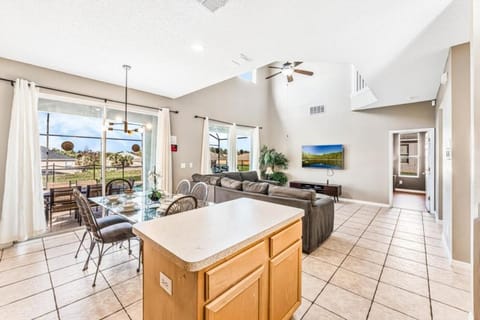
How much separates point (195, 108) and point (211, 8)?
3.62 metres

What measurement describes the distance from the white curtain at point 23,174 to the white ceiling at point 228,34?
666mm

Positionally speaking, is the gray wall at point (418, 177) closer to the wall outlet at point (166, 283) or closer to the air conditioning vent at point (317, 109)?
the air conditioning vent at point (317, 109)

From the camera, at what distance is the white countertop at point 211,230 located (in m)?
0.95

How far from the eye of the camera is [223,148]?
639 cm

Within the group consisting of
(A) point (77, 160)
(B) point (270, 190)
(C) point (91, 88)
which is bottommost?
(B) point (270, 190)

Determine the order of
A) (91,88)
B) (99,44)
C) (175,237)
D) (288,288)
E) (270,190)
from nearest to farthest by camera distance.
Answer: (175,237) → (288,288) → (99,44) → (270,190) → (91,88)

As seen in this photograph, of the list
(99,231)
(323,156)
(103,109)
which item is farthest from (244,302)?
(323,156)

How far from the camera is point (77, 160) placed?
3775 mm

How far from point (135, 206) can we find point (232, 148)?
4060mm

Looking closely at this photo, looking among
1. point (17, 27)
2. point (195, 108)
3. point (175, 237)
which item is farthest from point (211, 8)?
point (195, 108)

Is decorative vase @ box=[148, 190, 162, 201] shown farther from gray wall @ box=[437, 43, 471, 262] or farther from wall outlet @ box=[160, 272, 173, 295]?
gray wall @ box=[437, 43, 471, 262]

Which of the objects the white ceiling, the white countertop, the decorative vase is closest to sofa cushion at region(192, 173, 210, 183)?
the decorative vase

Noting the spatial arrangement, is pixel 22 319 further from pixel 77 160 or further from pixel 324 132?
pixel 324 132

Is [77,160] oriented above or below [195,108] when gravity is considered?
below
